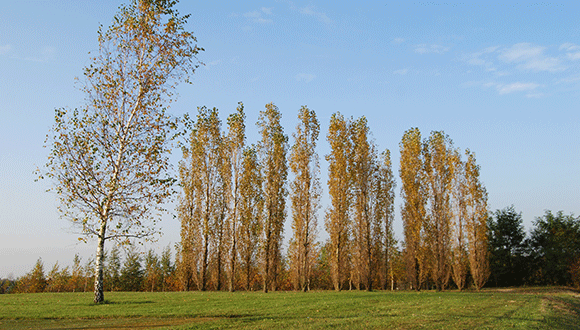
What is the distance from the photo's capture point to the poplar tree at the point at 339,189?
30.1m

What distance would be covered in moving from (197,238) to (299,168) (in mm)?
10896

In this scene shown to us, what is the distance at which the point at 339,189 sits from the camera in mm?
30344

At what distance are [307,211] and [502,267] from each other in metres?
Result: 30.4

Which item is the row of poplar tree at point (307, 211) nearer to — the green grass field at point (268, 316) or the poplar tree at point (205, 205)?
the poplar tree at point (205, 205)

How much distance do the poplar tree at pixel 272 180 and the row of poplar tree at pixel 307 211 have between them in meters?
0.08

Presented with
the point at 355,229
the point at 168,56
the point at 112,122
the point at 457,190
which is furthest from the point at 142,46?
the point at 457,190

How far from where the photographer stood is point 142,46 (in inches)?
713

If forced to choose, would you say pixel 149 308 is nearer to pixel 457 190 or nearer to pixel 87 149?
pixel 87 149

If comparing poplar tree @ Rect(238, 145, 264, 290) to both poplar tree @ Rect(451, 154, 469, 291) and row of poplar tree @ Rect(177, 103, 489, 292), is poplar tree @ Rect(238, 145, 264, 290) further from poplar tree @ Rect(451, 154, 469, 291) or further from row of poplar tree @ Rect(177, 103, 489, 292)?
poplar tree @ Rect(451, 154, 469, 291)

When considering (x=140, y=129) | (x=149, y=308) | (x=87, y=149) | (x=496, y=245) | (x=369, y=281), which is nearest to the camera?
(x=149, y=308)

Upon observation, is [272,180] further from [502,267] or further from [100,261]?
[502,267]

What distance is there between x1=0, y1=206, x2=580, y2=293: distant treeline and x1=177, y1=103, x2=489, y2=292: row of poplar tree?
909cm

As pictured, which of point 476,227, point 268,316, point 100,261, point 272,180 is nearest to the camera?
point 268,316

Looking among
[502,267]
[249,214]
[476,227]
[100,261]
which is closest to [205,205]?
[249,214]
